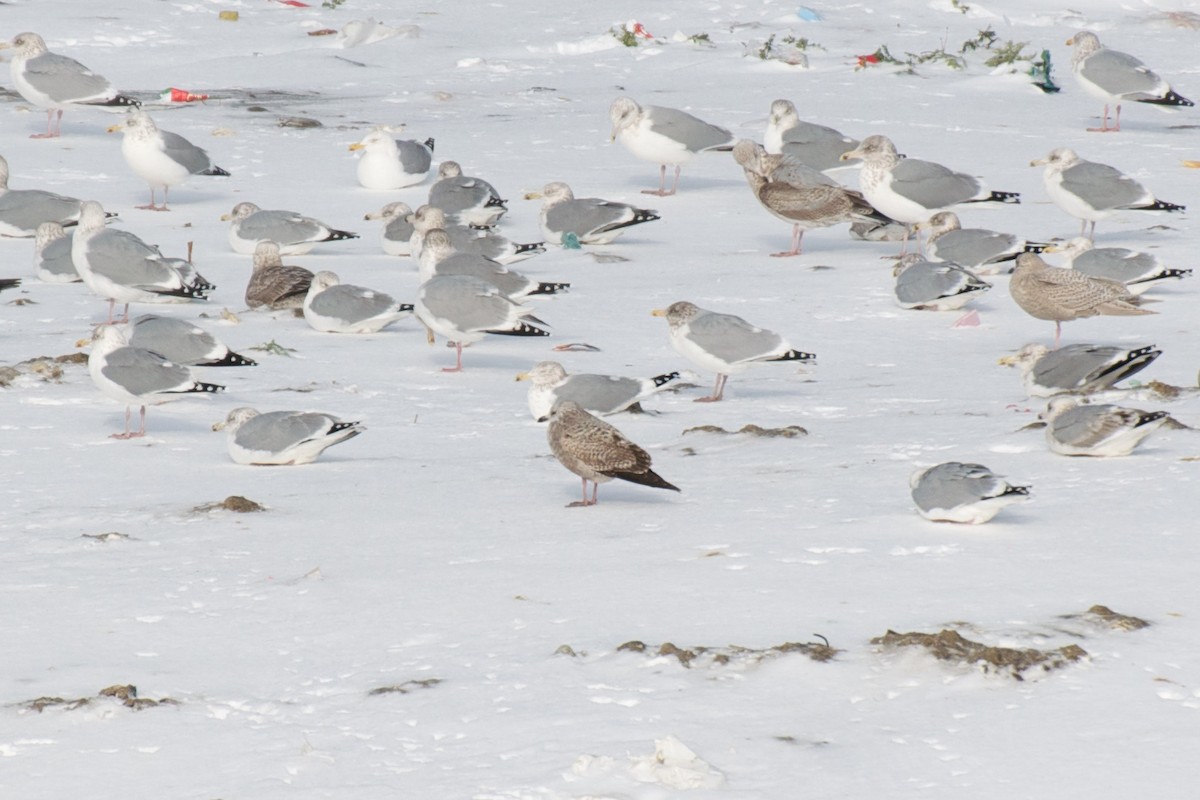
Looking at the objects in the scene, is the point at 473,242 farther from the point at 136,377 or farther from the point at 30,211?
the point at 136,377

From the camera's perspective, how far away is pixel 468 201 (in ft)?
44.2

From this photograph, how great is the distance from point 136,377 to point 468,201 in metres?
5.65

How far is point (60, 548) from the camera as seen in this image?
240 inches

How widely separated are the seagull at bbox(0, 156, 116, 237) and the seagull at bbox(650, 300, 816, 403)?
5915 millimetres

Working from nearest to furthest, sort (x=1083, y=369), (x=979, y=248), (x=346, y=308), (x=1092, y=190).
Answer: (x=1083, y=369) → (x=346, y=308) → (x=979, y=248) → (x=1092, y=190)

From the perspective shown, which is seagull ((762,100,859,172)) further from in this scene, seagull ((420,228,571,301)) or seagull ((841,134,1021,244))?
seagull ((420,228,571,301))

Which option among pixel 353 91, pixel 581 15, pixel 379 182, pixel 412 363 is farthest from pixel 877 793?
pixel 581 15

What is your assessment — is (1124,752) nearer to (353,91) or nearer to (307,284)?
(307,284)

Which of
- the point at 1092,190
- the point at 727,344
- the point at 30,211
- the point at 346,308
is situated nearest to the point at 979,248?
the point at 1092,190

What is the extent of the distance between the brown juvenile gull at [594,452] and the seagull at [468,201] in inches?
255

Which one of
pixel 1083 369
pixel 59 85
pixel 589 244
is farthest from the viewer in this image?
pixel 59 85

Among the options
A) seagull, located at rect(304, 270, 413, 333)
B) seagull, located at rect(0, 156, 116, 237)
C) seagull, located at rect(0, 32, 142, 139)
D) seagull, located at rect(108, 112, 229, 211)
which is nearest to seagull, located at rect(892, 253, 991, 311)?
→ seagull, located at rect(304, 270, 413, 333)

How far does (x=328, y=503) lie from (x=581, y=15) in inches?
693

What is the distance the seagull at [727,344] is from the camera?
8789 mm
